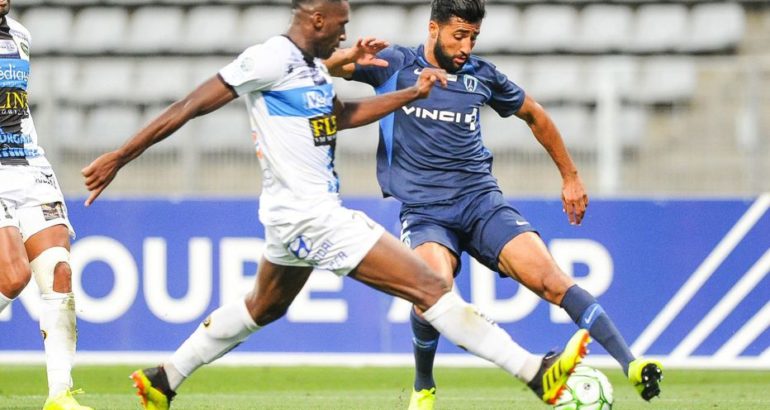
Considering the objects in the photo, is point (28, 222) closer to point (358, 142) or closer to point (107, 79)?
point (358, 142)

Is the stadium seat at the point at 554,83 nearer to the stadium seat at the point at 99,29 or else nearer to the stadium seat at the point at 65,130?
the stadium seat at the point at 65,130

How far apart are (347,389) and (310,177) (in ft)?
13.2

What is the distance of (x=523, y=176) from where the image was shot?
1184 centimetres

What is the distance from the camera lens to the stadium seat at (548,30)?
15.0 meters

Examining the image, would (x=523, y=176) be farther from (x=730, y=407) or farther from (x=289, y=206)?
(x=289, y=206)

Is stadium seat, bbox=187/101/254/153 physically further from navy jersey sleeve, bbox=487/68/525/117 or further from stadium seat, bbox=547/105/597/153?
navy jersey sleeve, bbox=487/68/525/117

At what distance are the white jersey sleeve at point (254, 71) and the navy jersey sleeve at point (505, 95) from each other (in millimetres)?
1881

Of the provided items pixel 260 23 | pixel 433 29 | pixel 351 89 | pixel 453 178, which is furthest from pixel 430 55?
pixel 260 23

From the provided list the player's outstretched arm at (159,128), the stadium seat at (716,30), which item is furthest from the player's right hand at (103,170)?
the stadium seat at (716,30)

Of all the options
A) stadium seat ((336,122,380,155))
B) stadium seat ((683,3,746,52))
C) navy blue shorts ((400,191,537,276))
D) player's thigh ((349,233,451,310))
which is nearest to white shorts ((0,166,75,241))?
navy blue shorts ((400,191,537,276))

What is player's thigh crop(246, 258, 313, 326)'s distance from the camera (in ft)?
18.7

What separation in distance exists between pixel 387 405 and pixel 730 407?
6.56ft

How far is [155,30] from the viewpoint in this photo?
51.4ft

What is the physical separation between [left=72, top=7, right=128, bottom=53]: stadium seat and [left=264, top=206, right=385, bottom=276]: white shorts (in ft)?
35.5
